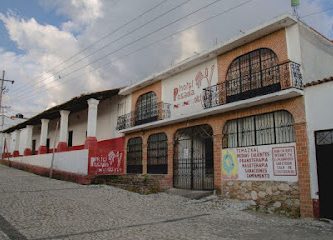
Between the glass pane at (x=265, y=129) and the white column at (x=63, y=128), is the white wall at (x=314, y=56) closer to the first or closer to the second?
the glass pane at (x=265, y=129)

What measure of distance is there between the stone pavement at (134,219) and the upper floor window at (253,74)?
460 centimetres

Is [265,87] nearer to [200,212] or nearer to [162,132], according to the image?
[200,212]

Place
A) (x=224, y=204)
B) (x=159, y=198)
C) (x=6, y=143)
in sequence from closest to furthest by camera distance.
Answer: (x=224, y=204) < (x=159, y=198) < (x=6, y=143)

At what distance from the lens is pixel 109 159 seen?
19.6 meters

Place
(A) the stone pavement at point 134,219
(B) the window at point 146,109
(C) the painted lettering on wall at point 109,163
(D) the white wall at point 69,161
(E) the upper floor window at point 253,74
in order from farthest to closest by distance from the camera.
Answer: (B) the window at point 146,109 → (C) the painted lettering on wall at point 109,163 → (D) the white wall at point 69,161 → (E) the upper floor window at point 253,74 → (A) the stone pavement at point 134,219

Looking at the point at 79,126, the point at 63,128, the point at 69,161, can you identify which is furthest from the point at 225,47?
the point at 79,126

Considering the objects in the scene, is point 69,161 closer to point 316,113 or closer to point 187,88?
point 187,88


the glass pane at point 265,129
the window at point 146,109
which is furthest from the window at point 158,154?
the glass pane at point 265,129

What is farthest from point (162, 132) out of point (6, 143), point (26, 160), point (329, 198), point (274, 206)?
point (6, 143)

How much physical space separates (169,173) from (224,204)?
490 cm

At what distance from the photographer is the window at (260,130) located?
11.5 meters

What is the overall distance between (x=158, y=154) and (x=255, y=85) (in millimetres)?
7221

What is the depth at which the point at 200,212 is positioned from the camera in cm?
1092

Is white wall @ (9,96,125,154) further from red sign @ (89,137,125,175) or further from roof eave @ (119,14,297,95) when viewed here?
roof eave @ (119,14,297,95)
